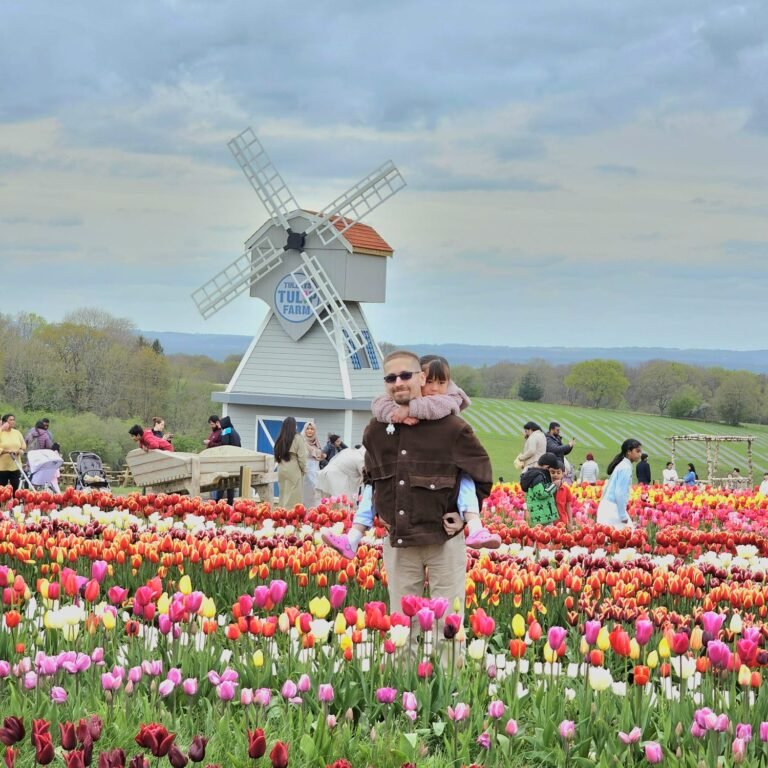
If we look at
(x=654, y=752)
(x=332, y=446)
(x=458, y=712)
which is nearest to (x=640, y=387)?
(x=332, y=446)

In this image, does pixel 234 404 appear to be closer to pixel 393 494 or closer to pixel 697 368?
pixel 393 494

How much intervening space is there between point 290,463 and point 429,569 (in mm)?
9456

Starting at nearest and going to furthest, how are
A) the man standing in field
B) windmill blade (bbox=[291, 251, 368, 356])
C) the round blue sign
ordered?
the man standing in field
windmill blade (bbox=[291, 251, 368, 356])
the round blue sign

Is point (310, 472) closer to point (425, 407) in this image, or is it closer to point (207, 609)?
point (425, 407)

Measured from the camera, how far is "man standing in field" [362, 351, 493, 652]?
22.3 ft

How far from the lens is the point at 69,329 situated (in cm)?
6600

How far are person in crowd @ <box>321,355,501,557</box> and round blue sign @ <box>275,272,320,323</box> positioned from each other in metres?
26.5

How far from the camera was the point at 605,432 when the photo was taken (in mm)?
89375

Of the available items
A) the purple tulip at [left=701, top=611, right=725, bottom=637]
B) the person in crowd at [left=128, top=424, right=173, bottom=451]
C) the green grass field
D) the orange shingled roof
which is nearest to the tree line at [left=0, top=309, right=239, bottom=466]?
the green grass field

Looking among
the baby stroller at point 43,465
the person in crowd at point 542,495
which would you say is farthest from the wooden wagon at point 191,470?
the person in crowd at point 542,495

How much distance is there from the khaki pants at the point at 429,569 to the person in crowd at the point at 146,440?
440 inches

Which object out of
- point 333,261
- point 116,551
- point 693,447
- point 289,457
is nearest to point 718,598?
point 116,551

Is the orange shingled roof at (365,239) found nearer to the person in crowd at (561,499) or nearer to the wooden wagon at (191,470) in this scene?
the wooden wagon at (191,470)

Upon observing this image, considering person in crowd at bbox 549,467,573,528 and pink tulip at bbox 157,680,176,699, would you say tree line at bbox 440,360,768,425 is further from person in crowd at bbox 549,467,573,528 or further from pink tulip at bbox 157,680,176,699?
pink tulip at bbox 157,680,176,699
